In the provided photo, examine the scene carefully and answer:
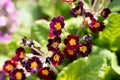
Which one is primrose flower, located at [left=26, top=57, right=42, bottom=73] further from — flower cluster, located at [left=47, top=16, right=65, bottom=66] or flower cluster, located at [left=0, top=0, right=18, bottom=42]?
flower cluster, located at [left=0, top=0, right=18, bottom=42]

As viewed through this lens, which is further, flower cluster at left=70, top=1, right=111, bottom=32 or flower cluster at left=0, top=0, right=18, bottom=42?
flower cluster at left=0, top=0, right=18, bottom=42

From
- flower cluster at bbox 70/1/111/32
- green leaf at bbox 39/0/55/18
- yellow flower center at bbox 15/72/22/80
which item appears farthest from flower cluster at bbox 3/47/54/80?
green leaf at bbox 39/0/55/18

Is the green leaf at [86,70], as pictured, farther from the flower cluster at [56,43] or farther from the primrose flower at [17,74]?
the primrose flower at [17,74]

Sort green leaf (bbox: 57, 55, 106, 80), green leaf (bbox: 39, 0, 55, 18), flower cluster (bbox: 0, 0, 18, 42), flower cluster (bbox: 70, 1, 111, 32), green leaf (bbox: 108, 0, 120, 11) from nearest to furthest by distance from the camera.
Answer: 1. green leaf (bbox: 57, 55, 106, 80)
2. flower cluster (bbox: 70, 1, 111, 32)
3. green leaf (bbox: 108, 0, 120, 11)
4. green leaf (bbox: 39, 0, 55, 18)
5. flower cluster (bbox: 0, 0, 18, 42)

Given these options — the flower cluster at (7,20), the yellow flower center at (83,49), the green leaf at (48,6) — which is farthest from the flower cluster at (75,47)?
the flower cluster at (7,20)

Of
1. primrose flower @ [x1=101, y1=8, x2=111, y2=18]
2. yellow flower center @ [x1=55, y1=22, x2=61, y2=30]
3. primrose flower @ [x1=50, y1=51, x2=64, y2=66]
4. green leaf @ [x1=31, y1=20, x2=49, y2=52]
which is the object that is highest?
green leaf @ [x1=31, y1=20, x2=49, y2=52]

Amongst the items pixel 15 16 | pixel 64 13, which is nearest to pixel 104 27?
pixel 64 13

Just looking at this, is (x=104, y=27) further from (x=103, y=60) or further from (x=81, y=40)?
(x=103, y=60)
